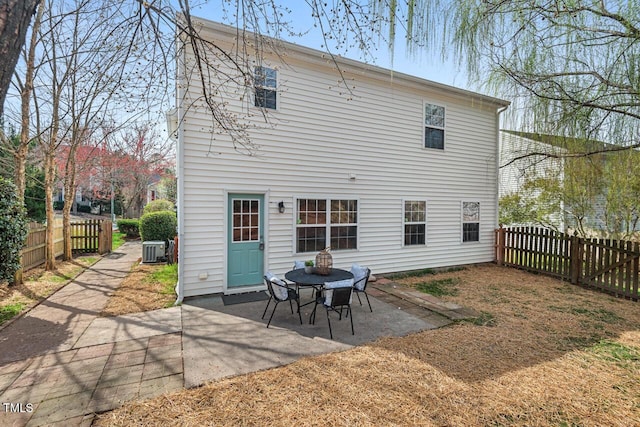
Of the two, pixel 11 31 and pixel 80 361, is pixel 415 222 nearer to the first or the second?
pixel 80 361

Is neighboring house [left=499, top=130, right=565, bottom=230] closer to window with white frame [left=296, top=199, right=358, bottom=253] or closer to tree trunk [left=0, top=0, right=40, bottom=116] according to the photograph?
window with white frame [left=296, top=199, right=358, bottom=253]

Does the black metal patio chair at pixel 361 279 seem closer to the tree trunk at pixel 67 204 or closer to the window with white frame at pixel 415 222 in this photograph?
the window with white frame at pixel 415 222

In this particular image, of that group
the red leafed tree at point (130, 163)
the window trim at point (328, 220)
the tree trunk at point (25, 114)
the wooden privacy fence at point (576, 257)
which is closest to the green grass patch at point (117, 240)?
the red leafed tree at point (130, 163)

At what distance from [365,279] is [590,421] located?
10.4 ft

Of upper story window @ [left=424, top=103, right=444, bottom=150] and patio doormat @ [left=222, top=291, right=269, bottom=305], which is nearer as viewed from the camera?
patio doormat @ [left=222, top=291, right=269, bottom=305]

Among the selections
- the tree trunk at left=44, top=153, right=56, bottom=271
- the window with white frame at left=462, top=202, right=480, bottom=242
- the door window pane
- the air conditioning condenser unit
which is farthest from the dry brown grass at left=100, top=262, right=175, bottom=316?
the window with white frame at left=462, top=202, right=480, bottom=242

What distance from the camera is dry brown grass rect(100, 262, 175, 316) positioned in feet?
17.8

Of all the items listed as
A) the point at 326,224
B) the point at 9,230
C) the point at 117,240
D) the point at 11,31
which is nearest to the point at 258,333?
the point at 326,224

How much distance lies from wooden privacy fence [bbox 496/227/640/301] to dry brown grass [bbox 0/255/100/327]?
12.1 metres

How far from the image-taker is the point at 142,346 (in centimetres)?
395

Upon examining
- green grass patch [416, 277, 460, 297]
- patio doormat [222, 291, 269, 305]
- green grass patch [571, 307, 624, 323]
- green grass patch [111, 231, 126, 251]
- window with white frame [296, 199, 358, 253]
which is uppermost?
window with white frame [296, 199, 358, 253]

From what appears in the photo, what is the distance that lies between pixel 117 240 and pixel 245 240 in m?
12.1

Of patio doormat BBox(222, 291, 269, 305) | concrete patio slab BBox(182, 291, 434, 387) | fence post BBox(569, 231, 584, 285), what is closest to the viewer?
concrete patio slab BBox(182, 291, 434, 387)

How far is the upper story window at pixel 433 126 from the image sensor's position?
867cm
